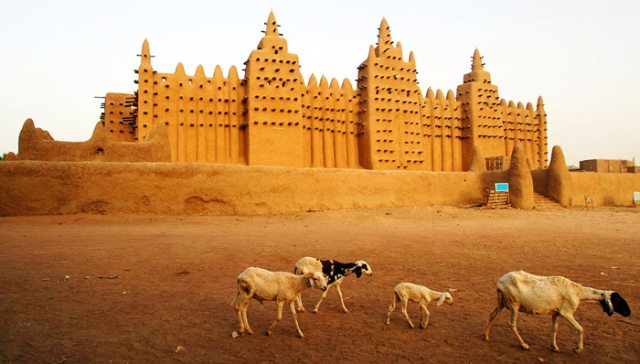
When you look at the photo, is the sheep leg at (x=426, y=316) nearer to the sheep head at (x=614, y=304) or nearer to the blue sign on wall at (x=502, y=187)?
the sheep head at (x=614, y=304)

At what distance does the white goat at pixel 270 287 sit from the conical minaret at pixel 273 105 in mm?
19390

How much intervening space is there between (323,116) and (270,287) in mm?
23279

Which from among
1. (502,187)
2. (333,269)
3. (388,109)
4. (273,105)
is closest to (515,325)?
(333,269)

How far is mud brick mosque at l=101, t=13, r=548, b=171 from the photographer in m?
23.2

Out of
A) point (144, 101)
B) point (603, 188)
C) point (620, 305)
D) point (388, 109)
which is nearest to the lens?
point (620, 305)

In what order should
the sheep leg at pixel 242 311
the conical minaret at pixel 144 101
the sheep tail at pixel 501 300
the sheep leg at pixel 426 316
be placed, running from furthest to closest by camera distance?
the conical minaret at pixel 144 101 < the sheep leg at pixel 426 316 < the sheep leg at pixel 242 311 < the sheep tail at pixel 501 300

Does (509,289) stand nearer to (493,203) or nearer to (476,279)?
(476,279)

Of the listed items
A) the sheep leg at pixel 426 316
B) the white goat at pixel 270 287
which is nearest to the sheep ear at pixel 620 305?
the sheep leg at pixel 426 316

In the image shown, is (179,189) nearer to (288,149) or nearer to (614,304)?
(288,149)

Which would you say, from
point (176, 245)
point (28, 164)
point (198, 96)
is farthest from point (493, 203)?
point (28, 164)

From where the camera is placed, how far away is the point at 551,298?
4.03m

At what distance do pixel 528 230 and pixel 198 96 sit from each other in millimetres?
18285

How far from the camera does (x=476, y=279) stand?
655 centimetres

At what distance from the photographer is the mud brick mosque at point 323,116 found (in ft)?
76.1
